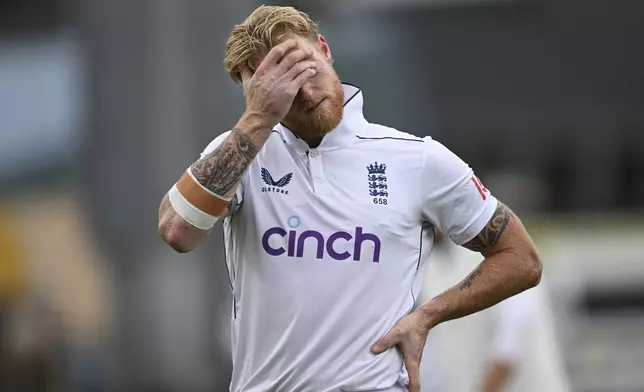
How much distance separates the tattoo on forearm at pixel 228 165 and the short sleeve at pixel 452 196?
24.4 inches

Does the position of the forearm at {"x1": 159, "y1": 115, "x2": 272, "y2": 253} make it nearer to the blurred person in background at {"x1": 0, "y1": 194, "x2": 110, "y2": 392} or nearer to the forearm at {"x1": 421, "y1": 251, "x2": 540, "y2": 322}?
the forearm at {"x1": 421, "y1": 251, "x2": 540, "y2": 322}

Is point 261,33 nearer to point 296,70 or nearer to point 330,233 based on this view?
point 296,70

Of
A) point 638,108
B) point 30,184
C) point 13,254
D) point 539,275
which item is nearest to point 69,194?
point 30,184

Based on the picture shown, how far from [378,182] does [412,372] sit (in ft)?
1.99

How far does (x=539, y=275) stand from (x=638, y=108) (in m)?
17.4

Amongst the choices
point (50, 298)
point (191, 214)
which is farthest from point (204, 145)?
point (191, 214)

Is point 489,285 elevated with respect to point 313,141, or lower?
lower

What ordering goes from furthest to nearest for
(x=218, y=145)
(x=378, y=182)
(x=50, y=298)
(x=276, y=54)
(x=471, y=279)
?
(x=50, y=298) → (x=471, y=279) → (x=378, y=182) → (x=218, y=145) → (x=276, y=54)

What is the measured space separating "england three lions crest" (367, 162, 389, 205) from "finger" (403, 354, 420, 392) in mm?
501

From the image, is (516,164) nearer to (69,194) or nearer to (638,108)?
(638,108)

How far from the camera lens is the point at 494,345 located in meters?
7.79

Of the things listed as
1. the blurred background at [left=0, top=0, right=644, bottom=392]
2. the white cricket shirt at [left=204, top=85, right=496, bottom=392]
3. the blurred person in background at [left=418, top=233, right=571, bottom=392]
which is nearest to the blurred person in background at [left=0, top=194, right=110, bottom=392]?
the blurred background at [left=0, top=0, right=644, bottom=392]

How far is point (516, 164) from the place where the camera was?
800 inches

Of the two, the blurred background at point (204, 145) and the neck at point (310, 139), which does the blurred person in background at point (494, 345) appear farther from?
the blurred background at point (204, 145)
